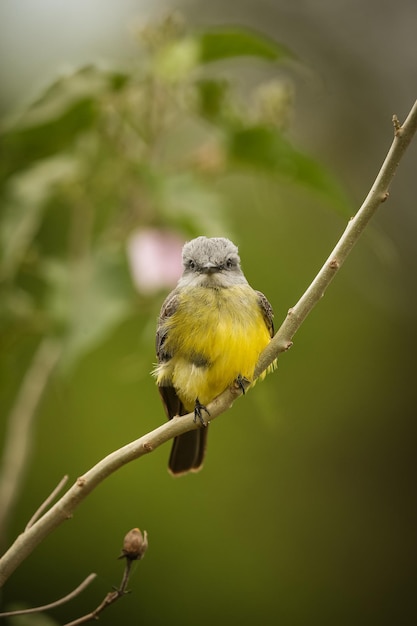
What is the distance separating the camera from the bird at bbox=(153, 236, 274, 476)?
2348 millimetres

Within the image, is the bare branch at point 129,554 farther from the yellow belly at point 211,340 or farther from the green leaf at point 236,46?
the green leaf at point 236,46

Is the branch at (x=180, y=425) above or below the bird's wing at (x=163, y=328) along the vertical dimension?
below

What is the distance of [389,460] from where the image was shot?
6.37 meters

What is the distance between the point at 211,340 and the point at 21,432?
2.13 ft

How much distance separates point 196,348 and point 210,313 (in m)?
0.10

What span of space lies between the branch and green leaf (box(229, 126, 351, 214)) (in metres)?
1.15

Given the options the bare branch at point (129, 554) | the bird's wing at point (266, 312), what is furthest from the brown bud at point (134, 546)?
the bird's wing at point (266, 312)

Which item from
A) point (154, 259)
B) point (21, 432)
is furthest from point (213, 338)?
point (21, 432)

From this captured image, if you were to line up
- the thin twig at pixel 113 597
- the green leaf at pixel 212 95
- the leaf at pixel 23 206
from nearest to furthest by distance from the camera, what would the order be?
1. the thin twig at pixel 113 597
2. the leaf at pixel 23 206
3. the green leaf at pixel 212 95

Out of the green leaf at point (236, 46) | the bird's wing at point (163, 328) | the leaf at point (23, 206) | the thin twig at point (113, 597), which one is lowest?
the thin twig at point (113, 597)

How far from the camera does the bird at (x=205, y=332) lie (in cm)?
235

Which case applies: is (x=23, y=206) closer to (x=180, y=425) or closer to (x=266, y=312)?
(x=266, y=312)

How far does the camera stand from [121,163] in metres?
2.89

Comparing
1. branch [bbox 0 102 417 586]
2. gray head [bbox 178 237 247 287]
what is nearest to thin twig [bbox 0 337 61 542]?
gray head [bbox 178 237 247 287]
